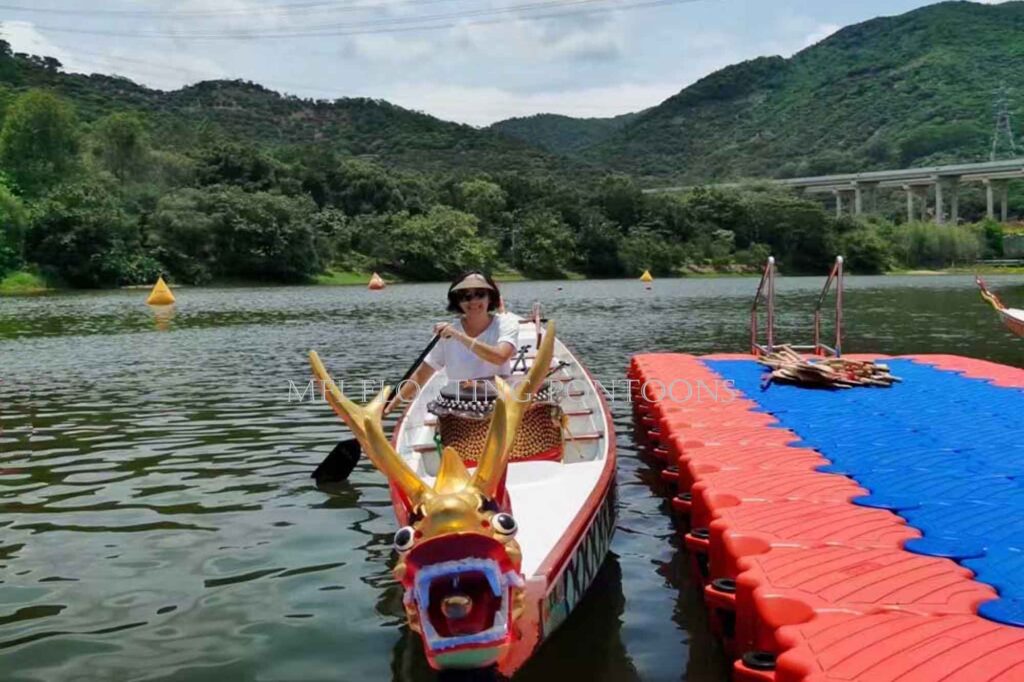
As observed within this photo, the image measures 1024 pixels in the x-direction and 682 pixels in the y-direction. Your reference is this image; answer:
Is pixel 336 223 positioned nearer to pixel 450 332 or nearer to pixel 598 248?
pixel 598 248

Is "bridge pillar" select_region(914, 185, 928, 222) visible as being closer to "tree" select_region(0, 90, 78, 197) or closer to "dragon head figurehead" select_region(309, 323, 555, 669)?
"tree" select_region(0, 90, 78, 197)

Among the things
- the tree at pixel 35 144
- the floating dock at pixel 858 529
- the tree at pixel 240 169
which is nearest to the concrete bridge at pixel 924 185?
the tree at pixel 240 169

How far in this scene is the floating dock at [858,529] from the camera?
12.2 feet

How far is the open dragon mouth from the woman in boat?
3.55 m

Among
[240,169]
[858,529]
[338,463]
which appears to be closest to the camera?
[858,529]

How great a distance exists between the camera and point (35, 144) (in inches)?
2653

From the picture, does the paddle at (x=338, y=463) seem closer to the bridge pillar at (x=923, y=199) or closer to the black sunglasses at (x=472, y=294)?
the black sunglasses at (x=472, y=294)

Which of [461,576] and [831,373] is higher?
[461,576]

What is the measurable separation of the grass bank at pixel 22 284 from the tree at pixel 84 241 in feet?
4.70

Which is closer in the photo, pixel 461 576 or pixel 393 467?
pixel 461 576

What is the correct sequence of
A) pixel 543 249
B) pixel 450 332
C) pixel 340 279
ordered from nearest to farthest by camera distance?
1. pixel 450 332
2. pixel 340 279
3. pixel 543 249

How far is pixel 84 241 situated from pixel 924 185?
337 feet

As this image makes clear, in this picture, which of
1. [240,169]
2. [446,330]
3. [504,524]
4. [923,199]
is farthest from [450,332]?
[923,199]

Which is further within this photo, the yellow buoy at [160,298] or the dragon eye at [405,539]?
the yellow buoy at [160,298]
